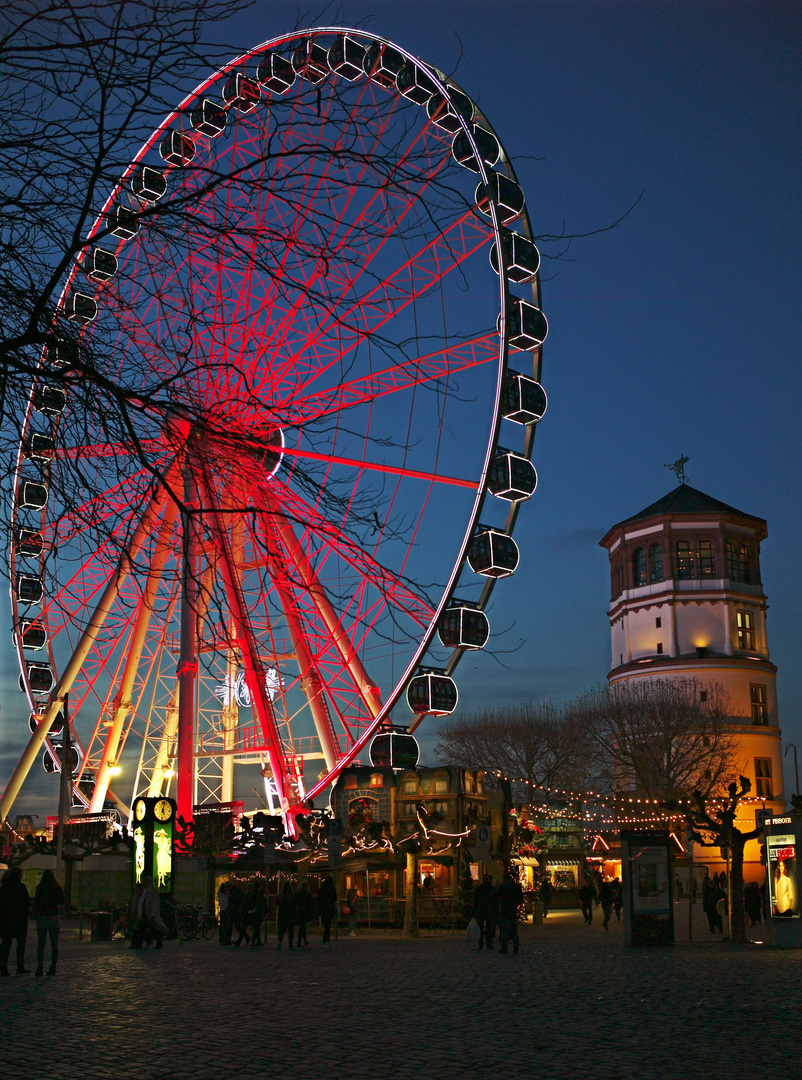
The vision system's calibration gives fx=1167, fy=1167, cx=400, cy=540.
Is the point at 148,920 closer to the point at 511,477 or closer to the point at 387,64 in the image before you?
the point at 511,477

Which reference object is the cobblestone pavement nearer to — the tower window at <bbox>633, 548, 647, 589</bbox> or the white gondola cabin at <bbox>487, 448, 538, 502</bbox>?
the white gondola cabin at <bbox>487, 448, 538, 502</bbox>

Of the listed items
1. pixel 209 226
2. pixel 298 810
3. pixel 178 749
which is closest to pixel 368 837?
pixel 298 810

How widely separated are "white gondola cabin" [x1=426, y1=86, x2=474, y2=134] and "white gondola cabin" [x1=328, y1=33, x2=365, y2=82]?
1784mm

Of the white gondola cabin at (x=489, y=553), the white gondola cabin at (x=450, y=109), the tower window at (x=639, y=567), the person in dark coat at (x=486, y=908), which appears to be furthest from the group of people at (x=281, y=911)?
the tower window at (x=639, y=567)

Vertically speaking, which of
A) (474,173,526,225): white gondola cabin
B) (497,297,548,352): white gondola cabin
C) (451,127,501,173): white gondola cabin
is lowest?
(497,297,548,352): white gondola cabin

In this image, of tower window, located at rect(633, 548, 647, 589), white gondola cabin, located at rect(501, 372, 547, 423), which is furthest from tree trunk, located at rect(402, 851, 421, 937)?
tower window, located at rect(633, 548, 647, 589)

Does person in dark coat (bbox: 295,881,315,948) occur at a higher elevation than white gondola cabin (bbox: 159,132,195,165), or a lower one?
lower

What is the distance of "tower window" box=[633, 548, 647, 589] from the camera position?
77.6 meters

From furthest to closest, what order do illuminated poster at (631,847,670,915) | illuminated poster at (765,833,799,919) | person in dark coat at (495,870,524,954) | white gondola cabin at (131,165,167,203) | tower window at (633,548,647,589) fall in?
tower window at (633,548,647,589)
illuminated poster at (631,847,670,915)
illuminated poster at (765,833,799,919)
person in dark coat at (495,870,524,954)
white gondola cabin at (131,165,167,203)

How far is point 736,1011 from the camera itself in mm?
11219

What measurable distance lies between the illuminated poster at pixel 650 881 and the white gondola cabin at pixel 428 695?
21.4 ft

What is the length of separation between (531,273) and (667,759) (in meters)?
34.1

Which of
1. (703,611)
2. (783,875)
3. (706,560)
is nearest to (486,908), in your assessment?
(783,875)

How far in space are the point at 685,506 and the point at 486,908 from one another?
59526 millimetres
